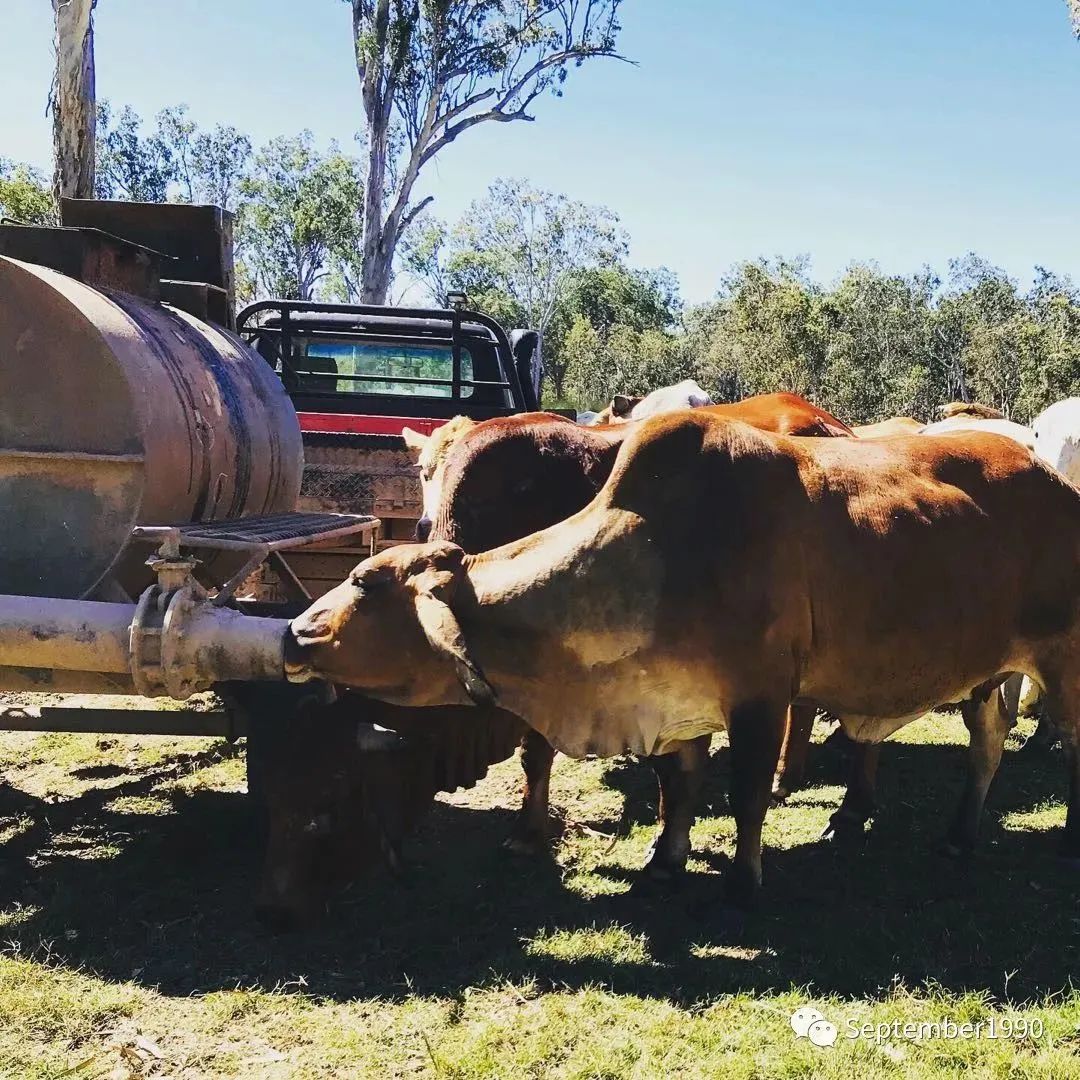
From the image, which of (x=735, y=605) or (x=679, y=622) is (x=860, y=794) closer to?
(x=735, y=605)

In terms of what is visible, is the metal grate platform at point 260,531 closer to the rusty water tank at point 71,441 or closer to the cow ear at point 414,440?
the rusty water tank at point 71,441

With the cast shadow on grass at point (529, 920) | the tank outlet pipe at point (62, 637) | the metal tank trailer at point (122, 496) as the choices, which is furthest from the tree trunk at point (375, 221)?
the tank outlet pipe at point (62, 637)

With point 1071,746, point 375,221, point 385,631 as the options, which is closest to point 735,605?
point 385,631

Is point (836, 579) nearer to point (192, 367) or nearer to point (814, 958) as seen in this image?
point (814, 958)

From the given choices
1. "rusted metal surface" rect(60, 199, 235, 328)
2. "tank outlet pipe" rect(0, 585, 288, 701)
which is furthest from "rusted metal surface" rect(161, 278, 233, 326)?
"tank outlet pipe" rect(0, 585, 288, 701)

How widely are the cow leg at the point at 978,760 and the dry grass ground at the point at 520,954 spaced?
169 millimetres

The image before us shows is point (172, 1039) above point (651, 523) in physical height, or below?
below

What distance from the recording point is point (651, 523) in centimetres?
415

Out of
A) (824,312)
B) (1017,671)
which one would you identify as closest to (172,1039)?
(1017,671)

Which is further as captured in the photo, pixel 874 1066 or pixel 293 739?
pixel 293 739

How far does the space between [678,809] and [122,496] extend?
2.72 meters

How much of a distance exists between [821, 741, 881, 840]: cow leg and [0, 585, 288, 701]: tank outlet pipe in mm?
3173

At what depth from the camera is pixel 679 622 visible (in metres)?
4.08

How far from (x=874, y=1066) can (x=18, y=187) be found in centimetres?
3043
